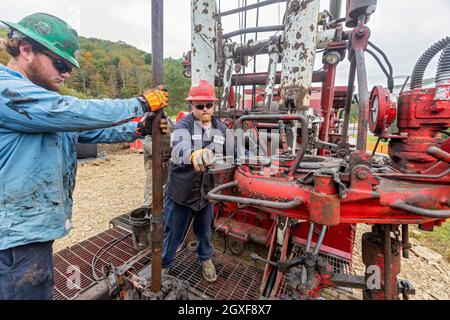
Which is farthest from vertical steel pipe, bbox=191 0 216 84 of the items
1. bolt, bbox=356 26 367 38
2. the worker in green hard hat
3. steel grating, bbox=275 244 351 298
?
steel grating, bbox=275 244 351 298

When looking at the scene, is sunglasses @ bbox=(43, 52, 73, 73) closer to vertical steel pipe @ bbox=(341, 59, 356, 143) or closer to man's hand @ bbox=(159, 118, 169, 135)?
man's hand @ bbox=(159, 118, 169, 135)

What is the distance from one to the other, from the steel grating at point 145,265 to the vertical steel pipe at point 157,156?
2.09ft

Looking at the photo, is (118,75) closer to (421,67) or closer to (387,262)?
(421,67)

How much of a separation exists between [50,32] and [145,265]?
2.15 meters

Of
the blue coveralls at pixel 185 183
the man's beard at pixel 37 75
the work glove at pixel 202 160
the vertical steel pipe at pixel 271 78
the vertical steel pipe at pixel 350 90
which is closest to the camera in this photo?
the man's beard at pixel 37 75

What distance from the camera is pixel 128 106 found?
4.60 ft

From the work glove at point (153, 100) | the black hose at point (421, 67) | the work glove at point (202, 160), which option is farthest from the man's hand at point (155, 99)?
the black hose at point (421, 67)

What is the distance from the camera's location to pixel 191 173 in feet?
6.79

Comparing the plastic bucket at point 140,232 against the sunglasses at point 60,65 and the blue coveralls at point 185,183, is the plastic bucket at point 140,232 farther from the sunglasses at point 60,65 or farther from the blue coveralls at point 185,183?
the sunglasses at point 60,65

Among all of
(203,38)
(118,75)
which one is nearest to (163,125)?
(203,38)

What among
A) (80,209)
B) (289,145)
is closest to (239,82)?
(289,145)

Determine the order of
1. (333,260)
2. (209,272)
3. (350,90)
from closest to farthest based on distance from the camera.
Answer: (350,90)
(209,272)
(333,260)

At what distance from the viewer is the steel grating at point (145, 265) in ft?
7.04
